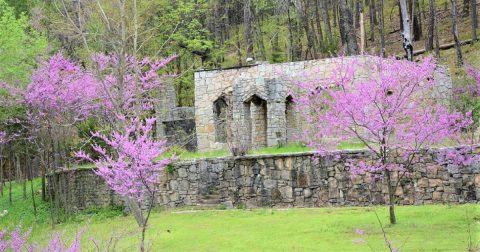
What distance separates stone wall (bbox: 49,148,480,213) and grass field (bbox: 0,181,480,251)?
92 centimetres

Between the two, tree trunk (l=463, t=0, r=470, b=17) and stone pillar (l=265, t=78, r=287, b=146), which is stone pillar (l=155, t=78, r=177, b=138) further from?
tree trunk (l=463, t=0, r=470, b=17)

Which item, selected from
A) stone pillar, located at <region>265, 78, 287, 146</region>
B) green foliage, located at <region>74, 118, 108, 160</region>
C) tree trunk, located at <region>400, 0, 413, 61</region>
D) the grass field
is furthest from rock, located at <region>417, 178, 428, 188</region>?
green foliage, located at <region>74, 118, 108, 160</region>

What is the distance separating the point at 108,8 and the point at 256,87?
266 inches

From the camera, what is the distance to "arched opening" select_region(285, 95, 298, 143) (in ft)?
74.8

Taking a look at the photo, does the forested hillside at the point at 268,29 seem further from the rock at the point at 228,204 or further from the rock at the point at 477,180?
the rock at the point at 477,180

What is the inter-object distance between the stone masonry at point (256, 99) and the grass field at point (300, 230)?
17.2 feet

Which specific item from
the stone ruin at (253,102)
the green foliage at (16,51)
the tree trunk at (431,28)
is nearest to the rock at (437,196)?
the stone ruin at (253,102)

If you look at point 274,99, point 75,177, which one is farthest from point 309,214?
point 75,177

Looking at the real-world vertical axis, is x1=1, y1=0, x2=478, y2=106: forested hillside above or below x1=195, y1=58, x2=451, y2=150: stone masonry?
above

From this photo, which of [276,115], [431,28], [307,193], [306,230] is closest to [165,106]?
[276,115]

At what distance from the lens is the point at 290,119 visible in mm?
23094

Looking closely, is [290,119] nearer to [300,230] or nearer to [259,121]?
[259,121]

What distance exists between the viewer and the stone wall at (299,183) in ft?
51.9

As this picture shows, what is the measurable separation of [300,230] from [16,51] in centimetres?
1153
